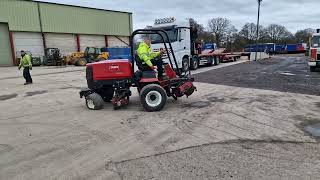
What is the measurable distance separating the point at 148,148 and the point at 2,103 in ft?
23.8

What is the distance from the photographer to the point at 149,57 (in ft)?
28.8

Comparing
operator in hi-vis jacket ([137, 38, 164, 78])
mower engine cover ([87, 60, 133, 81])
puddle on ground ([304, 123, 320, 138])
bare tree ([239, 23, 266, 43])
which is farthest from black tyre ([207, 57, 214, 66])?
bare tree ([239, 23, 266, 43])

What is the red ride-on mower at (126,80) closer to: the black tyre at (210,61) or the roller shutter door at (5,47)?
the black tyre at (210,61)

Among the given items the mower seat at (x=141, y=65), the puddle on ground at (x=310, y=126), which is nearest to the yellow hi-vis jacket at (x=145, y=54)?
the mower seat at (x=141, y=65)

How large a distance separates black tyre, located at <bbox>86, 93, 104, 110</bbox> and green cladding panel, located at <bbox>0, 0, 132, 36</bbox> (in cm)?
2973

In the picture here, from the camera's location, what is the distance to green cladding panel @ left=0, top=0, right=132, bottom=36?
3488 centimetres

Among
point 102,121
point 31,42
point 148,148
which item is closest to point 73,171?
point 148,148

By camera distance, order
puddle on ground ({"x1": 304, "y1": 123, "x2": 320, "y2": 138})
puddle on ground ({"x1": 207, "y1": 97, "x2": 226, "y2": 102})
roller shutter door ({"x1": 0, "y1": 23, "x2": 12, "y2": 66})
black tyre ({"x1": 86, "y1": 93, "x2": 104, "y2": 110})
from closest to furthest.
Answer: 1. puddle on ground ({"x1": 304, "y1": 123, "x2": 320, "y2": 138})
2. black tyre ({"x1": 86, "y1": 93, "x2": 104, "y2": 110})
3. puddle on ground ({"x1": 207, "y1": 97, "x2": 226, "y2": 102})
4. roller shutter door ({"x1": 0, "y1": 23, "x2": 12, "y2": 66})

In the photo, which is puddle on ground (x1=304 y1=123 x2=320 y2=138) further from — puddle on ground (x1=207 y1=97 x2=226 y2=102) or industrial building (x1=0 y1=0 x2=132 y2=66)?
industrial building (x1=0 y1=0 x2=132 y2=66)

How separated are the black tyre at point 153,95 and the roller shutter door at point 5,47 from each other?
3038cm

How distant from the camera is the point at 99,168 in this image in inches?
187

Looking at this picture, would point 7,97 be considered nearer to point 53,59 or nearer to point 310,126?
point 310,126

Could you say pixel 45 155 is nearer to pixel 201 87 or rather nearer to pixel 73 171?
pixel 73 171

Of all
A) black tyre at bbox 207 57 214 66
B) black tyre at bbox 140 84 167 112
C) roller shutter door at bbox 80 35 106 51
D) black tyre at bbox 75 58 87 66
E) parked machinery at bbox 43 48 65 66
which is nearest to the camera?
black tyre at bbox 140 84 167 112
